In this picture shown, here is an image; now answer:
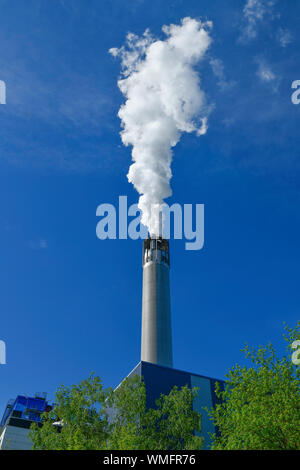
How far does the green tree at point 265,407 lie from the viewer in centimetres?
1836

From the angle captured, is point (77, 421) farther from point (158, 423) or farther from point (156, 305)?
point (156, 305)

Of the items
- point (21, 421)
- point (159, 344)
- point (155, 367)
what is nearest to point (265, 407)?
point (155, 367)

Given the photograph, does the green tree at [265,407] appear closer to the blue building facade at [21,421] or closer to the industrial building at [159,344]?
the industrial building at [159,344]

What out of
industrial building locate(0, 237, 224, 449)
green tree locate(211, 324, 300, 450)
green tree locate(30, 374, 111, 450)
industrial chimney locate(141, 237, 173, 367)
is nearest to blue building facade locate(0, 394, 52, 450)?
industrial building locate(0, 237, 224, 449)

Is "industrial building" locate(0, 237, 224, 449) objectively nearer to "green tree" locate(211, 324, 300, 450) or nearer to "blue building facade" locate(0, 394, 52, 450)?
"blue building facade" locate(0, 394, 52, 450)

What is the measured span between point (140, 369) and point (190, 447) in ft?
38.1

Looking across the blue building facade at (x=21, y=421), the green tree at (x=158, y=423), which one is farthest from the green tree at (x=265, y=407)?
the blue building facade at (x=21, y=421)

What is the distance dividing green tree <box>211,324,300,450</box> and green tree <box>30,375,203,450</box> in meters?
3.66

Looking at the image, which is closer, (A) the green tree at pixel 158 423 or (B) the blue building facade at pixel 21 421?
(A) the green tree at pixel 158 423

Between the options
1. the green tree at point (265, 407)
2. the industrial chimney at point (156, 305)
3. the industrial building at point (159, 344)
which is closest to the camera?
the green tree at point (265, 407)

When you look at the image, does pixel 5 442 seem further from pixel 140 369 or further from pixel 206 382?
pixel 206 382

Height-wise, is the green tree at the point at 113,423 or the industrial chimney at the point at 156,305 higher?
the industrial chimney at the point at 156,305

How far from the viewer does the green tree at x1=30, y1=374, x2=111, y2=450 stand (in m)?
22.4
